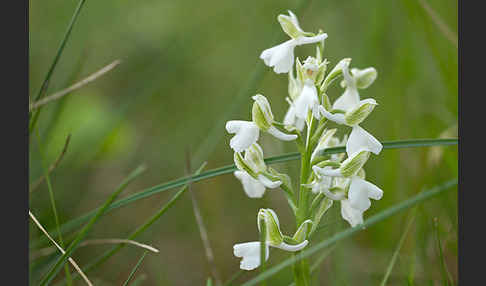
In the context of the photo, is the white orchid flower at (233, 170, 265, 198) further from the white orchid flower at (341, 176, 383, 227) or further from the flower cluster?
the white orchid flower at (341, 176, 383, 227)

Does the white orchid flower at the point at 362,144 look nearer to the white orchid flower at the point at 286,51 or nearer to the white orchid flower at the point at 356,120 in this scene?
the white orchid flower at the point at 356,120

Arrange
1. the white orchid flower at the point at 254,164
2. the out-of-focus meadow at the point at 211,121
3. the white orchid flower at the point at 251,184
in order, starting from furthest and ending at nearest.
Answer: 1. the out-of-focus meadow at the point at 211,121
2. the white orchid flower at the point at 251,184
3. the white orchid flower at the point at 254,164

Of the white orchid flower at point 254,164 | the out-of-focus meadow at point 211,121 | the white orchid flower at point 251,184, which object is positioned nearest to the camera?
the white orchid flower at point 254,164

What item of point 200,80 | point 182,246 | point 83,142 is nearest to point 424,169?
point 182,246

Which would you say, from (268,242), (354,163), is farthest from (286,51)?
(268,242)

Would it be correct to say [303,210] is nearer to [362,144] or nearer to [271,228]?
[271,228]

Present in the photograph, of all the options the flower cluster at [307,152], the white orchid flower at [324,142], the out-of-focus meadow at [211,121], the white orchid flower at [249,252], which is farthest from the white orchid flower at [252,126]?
the out-of-focus meadow at [211,121]

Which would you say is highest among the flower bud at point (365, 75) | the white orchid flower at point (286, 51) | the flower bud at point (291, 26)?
the flower bud at point (291, 26)
